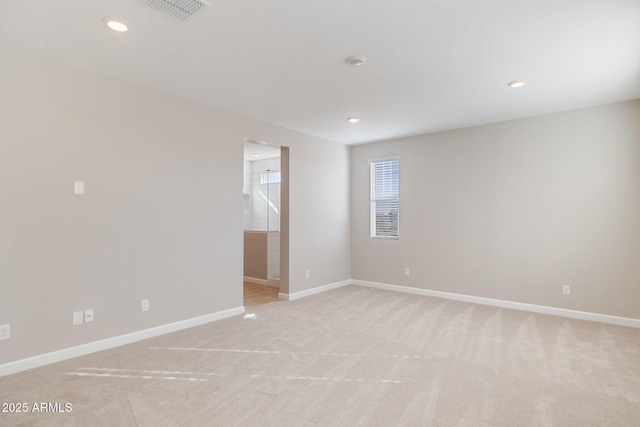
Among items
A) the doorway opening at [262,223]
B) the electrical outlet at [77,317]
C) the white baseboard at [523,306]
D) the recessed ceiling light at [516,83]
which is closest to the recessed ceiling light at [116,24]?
the electrical outlet at [77,317]

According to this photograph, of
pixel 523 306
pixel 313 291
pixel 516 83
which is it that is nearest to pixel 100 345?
pixel 313 291

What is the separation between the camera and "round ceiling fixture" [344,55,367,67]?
Answer: 276 cm

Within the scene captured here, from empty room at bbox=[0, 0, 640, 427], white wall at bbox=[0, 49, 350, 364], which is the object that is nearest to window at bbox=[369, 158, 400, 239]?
empty room at bbox=[0, 0, 640, 427]

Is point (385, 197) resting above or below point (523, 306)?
above

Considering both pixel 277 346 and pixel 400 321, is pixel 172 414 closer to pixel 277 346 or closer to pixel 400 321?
pixel 277 346

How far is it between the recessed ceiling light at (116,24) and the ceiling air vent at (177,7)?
13.0 inches

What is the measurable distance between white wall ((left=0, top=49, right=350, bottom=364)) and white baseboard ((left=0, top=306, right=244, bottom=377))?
5 cm

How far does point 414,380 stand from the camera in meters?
2.52

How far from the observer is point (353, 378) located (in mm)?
2545

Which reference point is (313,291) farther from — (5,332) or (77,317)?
(5,332)

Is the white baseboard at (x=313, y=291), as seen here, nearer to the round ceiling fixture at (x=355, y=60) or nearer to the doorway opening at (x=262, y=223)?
the doorway opening at (x=262, y=223)

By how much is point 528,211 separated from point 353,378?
11.2 ft

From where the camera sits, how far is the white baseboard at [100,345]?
2.62 m

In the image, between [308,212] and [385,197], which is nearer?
[308,212]
